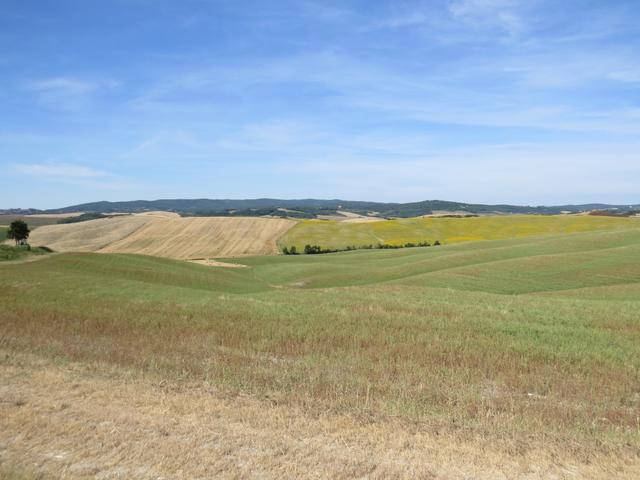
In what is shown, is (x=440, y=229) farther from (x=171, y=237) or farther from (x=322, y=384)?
(x=322, y=384)

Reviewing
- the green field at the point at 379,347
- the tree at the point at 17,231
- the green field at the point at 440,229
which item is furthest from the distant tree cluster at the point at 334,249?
the green field at the point at 379,347

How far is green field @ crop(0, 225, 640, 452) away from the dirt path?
0.91 m

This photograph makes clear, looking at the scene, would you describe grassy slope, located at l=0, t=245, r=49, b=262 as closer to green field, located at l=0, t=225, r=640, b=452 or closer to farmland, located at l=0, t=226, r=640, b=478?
green field, located at l=0, t=225, r=640, b=452

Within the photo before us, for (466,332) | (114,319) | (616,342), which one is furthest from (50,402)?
(616,342)

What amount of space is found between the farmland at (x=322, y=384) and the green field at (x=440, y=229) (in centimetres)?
6663

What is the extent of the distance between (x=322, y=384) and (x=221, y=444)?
3.78 meters

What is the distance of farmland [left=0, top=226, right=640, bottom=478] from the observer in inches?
283

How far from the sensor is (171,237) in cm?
9950

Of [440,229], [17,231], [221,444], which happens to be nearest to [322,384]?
[221,444]

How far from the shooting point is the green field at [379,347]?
9.71m

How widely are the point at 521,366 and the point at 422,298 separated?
1261 centimetres

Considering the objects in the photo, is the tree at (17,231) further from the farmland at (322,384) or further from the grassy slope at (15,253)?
the farmland at (322,384)

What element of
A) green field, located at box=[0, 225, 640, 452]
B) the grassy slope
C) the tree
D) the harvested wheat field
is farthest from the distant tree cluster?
green field, located at box=[0, 225, 640, 452]

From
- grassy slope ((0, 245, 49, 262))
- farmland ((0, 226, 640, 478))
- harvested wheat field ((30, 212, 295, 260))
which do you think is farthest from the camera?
harvested wheat field ((30, 212, 295, 260))
